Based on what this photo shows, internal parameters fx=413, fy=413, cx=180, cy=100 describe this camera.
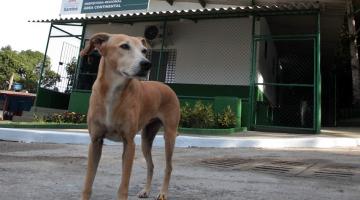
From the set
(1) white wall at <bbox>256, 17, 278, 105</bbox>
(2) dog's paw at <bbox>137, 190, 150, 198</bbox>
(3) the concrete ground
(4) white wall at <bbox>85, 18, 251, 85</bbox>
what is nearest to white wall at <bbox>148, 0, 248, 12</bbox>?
(4) white wall at <bbox>85, 18, 251, 85</bbox>

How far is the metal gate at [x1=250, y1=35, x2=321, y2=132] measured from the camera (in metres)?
11.5

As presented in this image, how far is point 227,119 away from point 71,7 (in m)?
7.73

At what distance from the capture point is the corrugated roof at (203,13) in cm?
1137

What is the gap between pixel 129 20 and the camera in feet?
45.5

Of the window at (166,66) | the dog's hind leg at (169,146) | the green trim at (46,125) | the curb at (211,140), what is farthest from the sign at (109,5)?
the dog's hind leg at (169,146)

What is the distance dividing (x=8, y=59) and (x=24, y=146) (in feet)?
203

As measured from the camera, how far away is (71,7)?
15109 millimetres

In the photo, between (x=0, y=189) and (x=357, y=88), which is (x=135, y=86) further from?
(x=357, y=88)

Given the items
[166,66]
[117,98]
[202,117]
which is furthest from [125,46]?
[166,66]

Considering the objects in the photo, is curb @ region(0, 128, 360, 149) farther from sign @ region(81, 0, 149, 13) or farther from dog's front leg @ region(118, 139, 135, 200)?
sign @ region(81, 0, 149, 13)

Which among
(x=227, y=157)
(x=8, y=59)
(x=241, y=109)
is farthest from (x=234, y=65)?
(x=8, y=59)

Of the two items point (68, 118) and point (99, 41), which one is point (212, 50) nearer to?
point (68, 118)

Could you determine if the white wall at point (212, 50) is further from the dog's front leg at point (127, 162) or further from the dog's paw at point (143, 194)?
the dog's front leg at point (127, 162)

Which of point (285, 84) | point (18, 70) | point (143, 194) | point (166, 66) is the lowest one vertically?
point (143, 194)
